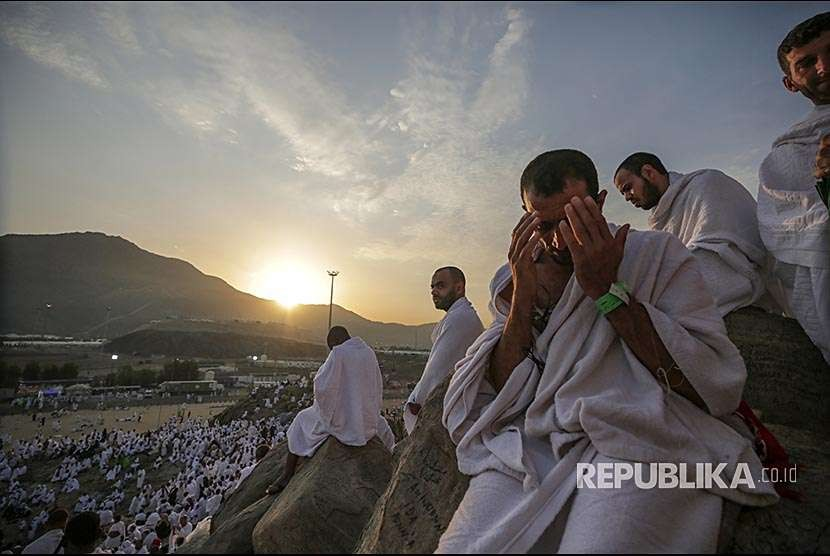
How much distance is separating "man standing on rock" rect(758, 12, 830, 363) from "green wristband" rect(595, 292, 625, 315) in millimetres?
1677

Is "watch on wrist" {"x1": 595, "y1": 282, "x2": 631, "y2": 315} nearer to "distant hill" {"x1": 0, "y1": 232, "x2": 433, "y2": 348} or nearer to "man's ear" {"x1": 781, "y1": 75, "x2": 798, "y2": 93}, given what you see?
"man's ear" {"x1": 781, "y1": 75, "x2": 798, "y2": 93}

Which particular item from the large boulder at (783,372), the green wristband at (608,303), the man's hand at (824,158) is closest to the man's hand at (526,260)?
the green wristband at (608,303)

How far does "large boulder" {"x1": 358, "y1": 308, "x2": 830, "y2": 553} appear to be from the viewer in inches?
63.6

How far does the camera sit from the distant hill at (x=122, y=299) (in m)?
105

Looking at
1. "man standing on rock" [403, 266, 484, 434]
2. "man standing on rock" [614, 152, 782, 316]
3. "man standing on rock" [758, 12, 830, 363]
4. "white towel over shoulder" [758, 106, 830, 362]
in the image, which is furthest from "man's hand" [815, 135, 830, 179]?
"man standing on rock" [403, 266, 484, 434]

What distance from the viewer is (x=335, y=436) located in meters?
5.36

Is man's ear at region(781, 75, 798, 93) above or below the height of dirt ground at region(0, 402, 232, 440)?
above

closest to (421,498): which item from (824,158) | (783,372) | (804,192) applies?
(783,372)

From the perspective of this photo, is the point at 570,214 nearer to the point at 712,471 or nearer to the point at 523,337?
the point at 523,337

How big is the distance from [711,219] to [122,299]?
151636 mm

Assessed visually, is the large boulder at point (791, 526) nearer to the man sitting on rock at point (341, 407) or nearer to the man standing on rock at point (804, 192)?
the man standing on rock at point (804, 192)

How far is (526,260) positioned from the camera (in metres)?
1.98

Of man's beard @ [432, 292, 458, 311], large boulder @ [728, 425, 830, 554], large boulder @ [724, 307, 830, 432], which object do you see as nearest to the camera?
large boulder @ [728, 425, 830, 554]

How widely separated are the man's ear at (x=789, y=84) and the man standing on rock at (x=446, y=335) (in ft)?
10.5
